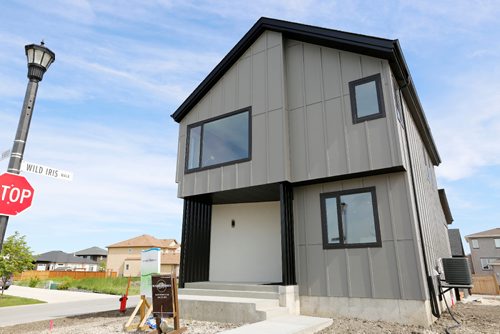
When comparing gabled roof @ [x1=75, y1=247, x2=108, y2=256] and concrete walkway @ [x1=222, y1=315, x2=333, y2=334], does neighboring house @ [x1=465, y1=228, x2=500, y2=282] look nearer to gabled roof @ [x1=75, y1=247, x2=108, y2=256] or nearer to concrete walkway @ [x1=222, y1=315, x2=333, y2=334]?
concrete walkway @ [x1=222, y1=315, x2=333, y2=334]

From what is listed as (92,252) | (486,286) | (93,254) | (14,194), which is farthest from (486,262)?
(92,252)

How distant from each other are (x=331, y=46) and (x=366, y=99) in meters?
2.05

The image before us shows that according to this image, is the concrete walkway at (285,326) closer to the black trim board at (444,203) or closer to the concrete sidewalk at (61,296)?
the black trim board at (444,203)

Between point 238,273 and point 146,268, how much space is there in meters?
3.82

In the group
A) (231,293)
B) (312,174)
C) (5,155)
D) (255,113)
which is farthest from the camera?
(255,113)

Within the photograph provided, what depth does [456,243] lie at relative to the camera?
23.0 metres

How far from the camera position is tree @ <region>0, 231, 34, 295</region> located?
20250 mm

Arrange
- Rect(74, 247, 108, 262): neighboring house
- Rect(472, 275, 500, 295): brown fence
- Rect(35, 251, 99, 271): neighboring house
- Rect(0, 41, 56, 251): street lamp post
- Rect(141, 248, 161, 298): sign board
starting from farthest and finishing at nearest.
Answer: Rect(74, 247, 108, 262): neighboring house
Rect(35, 251, 99, 271): neighboring house
Rect(472, 275, 500, 295): brown fence
Rect(141, 248, 161, 298): sign board
Rect(0, 41, 56, 251): street lamp post

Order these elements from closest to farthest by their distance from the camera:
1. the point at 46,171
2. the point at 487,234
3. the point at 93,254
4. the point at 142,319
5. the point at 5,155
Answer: the point at 5,155 < the point at 46,171 < the point at 142,319 < the point at 487,234 < the point at 93,254

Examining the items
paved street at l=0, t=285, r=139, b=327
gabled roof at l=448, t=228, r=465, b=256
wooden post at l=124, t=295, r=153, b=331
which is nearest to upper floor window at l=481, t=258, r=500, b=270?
gabled roof at l=448, t=228, r=465, b=256

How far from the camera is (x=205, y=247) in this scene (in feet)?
36.1

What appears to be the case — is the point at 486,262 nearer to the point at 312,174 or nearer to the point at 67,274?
the point at 312,174

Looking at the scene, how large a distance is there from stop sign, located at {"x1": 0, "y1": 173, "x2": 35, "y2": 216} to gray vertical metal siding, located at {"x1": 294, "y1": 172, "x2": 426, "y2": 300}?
6.36 m

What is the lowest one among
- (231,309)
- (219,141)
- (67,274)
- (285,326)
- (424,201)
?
(67,274)
